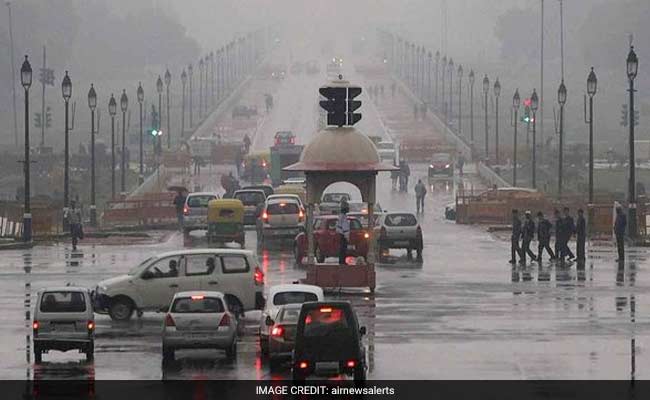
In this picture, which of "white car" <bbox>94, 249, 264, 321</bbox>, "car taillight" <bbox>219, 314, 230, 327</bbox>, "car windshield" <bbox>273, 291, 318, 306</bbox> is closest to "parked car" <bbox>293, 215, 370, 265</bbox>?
"white car" <bbox>94, 249, 264, 321</bbox>

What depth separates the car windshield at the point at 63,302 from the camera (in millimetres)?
32750

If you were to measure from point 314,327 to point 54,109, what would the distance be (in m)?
165

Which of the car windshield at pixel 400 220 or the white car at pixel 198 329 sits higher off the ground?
the car windshield at pixel 400 220

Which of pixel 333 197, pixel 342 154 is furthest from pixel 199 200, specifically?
pixel 342 154

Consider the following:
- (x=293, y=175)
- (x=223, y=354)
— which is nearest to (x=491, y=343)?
(x=223, y=354)

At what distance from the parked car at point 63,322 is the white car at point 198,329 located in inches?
54.0

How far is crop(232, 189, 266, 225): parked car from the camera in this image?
65.1 m

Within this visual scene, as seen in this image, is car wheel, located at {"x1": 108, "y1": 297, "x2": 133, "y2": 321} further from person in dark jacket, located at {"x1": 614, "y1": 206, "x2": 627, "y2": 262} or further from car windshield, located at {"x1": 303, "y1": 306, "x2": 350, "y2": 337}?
person in dark jacket, located at {"x1": 614, "y1": 206, "x2": 627, "y2": 262}

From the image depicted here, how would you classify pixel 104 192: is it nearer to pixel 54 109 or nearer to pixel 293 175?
pixel 293 175

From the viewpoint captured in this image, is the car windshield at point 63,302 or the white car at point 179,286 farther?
the white car at point 179,286

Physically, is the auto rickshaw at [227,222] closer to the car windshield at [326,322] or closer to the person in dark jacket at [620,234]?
the person in dark jacket at [620,234]

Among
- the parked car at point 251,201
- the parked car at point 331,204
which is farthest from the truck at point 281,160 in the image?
the parked car at point 251,201

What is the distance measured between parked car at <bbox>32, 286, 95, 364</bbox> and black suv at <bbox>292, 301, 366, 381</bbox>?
5.25m

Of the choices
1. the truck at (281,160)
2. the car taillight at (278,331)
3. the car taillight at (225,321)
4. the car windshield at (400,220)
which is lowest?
the car taillight at (278,331)
